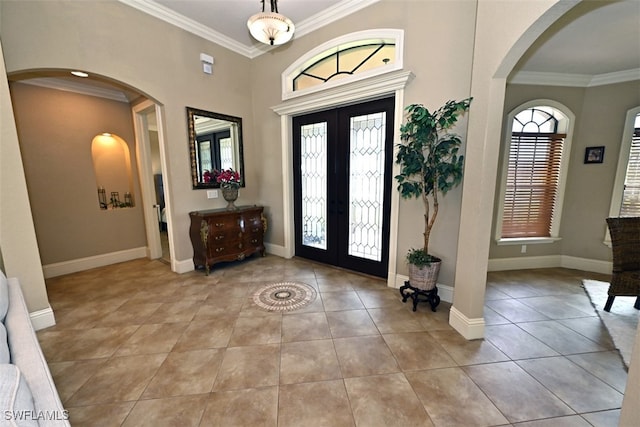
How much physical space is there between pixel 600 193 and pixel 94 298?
23.4 feet

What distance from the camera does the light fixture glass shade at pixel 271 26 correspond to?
236 cm

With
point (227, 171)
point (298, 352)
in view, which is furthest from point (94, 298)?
point (298, 352)

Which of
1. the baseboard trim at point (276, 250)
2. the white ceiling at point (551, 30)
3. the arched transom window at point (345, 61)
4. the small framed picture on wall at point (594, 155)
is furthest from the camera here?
the baseboard trim at point (276, 250)

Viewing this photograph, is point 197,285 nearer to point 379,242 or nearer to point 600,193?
point 379,242

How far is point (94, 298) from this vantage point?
9.73 ft

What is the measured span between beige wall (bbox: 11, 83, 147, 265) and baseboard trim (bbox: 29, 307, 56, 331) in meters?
1.76

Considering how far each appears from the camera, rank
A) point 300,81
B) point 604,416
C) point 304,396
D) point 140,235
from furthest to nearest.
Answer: point 140,235
point 300,81
point 304,396
point 604,416

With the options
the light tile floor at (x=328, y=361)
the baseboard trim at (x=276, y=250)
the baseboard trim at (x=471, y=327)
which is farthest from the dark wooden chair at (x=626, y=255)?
the baseboard trim at (x=276, y=250)

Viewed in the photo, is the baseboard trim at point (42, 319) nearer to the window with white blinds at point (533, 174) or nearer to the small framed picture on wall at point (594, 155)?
the window with white blinds at point (533, 174)

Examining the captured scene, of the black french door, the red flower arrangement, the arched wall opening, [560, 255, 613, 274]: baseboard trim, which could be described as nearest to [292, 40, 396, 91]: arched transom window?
the black french door

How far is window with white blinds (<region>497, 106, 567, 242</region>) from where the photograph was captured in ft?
12.4

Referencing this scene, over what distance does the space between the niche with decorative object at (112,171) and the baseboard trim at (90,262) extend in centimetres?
82

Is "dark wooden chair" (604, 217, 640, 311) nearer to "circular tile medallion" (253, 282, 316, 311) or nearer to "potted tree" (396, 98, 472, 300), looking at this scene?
"potted tree" (396, 98, 472, 300)

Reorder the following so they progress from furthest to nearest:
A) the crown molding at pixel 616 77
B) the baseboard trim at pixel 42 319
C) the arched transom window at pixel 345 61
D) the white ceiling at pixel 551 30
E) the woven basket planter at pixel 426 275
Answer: the crown molding at pixel 616 77 < the arched transom window at pixel 345 61 < the woven basket planter at pixel 426 275 < the white ceiling at pixel 551 30 < the baseboard trim at pixel 42 319
